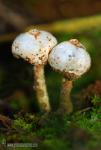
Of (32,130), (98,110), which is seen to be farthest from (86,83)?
(32,130)

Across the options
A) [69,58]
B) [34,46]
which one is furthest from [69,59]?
[34,46]

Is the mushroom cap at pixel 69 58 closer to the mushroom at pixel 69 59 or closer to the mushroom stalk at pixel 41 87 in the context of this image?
the mushroom at pixel 69 59

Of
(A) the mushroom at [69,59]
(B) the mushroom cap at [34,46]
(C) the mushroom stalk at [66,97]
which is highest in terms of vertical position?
(B) the mushroom cap at [34,46]

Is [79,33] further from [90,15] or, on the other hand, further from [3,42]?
[3,42]

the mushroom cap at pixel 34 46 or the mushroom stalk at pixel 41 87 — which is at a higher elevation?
the mushroom cap at pixel 34 46

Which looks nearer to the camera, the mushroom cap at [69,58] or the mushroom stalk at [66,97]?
the mushroom cap at [69,58]

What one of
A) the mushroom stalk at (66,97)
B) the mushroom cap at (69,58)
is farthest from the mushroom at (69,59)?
the mushroom stalk at (66,97)
